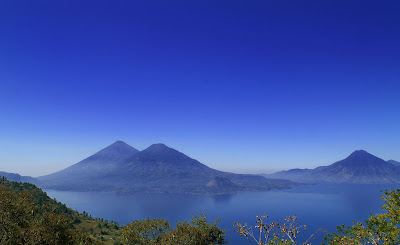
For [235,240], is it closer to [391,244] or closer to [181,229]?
[181,229]

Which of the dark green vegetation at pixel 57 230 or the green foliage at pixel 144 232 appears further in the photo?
the green foliage at pixel 144 232

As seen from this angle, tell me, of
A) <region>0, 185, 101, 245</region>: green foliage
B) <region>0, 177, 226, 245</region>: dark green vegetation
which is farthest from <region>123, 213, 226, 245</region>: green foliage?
<region>0, 185, 101, 245</region>: green foliage

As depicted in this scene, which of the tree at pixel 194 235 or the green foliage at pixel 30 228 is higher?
the green foliage at pixel 30 228

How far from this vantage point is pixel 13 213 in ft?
89.7

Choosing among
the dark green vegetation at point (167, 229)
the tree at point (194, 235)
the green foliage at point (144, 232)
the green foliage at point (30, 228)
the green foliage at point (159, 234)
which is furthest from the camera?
the green foliage at point (144, 232)

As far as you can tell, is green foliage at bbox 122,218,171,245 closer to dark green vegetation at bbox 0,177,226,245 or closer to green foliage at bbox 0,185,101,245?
dark green vegetation at bbox 0,177,226,245

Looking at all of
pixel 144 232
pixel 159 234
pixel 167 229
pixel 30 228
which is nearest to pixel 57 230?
pixel 30 228

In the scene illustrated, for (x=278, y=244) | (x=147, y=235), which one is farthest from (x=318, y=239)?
(x=278, y=244)

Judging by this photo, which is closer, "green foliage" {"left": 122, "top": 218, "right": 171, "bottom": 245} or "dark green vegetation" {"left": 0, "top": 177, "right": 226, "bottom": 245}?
"dark green vegetation" {"left": 0, "top": 177, "right": 226, "bottom": 245}

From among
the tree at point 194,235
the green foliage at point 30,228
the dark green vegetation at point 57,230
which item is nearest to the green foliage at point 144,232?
the dark green vegetation at point 57,230

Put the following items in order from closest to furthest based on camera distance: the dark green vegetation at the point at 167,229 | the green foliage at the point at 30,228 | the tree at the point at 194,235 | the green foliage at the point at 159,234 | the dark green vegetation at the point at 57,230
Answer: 1. the dark green vegetation at the point at 167,229
2. the green foliage at the point at 30,228
3. the dark green vegetation at the point at 57,230
4. the tree at the point at 194,235
5. the green foliage at the point at 159,234

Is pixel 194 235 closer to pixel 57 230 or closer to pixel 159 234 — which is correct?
pixel 159 234

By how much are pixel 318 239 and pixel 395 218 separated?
590ft

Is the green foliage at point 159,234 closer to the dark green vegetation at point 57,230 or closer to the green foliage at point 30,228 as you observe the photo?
the dark green vegetation at point 57,230
